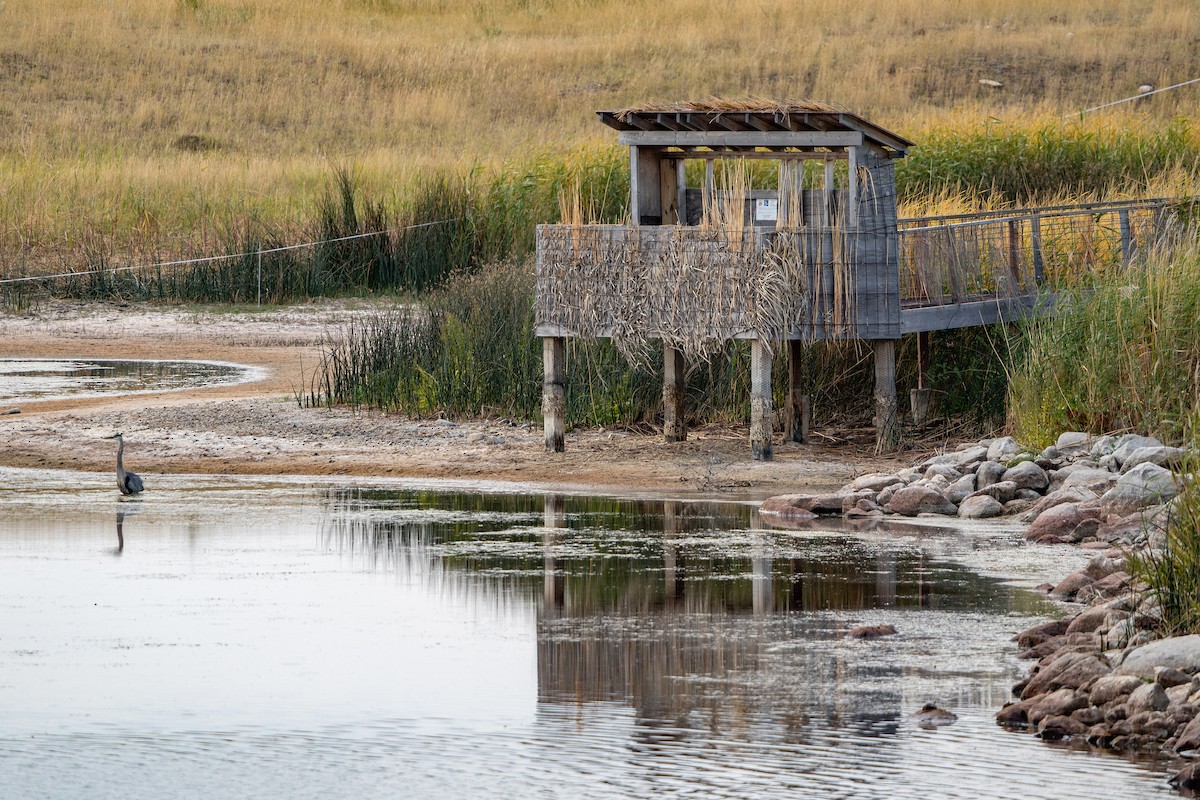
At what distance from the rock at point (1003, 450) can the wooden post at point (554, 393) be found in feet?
12.6

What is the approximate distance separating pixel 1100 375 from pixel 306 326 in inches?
593

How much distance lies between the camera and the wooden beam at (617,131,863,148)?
15773 millimetres

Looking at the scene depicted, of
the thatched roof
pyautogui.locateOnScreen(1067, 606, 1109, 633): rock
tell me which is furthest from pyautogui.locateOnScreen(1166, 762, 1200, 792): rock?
the thatched roof

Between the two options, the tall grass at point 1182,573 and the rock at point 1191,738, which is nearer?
the rock at point 1191,738

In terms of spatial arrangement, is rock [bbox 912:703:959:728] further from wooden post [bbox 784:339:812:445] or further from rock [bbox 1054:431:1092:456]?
wooden post [bbox 784:339:812:445]

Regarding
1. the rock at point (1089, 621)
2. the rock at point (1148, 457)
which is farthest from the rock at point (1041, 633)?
the rock at point (1148, 457)

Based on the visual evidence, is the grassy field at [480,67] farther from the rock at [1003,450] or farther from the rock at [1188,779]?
the rock at [1188,779]

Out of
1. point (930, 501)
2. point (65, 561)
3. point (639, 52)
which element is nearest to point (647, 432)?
point (930, 501)

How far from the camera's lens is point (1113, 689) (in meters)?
8.12

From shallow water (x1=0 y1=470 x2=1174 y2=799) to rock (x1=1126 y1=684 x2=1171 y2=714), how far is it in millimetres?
323

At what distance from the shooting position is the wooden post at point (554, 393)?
16578 millimetres

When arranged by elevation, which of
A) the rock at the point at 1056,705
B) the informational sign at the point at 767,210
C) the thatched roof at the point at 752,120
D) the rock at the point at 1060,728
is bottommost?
the rock at the point at 1060,728

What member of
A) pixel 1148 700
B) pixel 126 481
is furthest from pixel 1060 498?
pixel 126 481

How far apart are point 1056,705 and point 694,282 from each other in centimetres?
800
